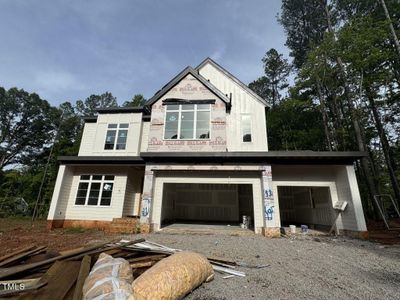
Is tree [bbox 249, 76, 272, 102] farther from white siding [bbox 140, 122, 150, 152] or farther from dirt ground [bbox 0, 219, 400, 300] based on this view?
dirt ground [bbox 0, 219, 400, 300]

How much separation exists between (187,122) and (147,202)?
4.98 metres

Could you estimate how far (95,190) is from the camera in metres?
11.2

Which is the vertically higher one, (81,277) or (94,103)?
(94,103)

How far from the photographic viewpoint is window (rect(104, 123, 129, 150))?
39.3 ft

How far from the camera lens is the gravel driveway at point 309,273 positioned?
3225mm

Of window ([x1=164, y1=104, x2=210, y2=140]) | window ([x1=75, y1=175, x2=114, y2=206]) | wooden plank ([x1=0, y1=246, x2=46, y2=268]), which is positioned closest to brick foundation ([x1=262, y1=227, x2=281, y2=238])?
window ([x1=164, y1=104, x2=210, y2=140])

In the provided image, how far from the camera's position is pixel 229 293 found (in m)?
3.20

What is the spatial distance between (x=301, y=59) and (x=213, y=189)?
17.1 meters

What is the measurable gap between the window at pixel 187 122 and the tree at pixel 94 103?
1124 inches

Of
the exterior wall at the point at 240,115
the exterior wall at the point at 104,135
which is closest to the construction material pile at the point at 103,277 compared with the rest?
the exterior wall at the point at 240,115

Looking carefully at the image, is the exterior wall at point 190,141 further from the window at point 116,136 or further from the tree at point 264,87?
the tree at point 264,87

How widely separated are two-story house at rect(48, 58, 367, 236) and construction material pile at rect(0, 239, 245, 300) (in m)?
5.60

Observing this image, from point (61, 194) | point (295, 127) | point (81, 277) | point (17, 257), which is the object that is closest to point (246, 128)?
point (81, 277)

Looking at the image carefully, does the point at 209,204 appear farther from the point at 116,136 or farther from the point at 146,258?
the point at 146,258
